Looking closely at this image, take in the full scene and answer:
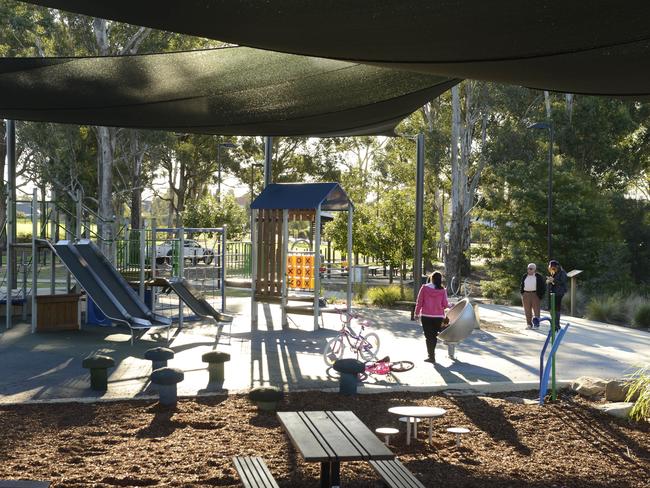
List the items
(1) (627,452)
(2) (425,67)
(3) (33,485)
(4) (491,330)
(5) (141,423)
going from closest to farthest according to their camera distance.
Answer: (3) (33,485)
(2) (425,67)
(1) (627,452)
(5) (141,423)
(4) (491,330)

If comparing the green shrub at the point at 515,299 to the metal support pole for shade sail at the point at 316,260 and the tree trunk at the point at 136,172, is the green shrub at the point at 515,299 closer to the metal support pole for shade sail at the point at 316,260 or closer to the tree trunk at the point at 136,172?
the metal support pole for shade sail at the point at 316,260

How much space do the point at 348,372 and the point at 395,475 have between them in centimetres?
381

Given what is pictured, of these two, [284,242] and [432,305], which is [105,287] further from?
[432,305]

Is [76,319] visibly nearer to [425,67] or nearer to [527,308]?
[527,308]

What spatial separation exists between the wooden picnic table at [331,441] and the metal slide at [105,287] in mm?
7901

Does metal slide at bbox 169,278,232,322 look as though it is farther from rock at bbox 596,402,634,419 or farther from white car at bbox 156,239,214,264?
white car at bbox 156,239,214,264

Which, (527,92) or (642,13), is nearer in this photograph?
(642,13)

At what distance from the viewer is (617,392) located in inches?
357

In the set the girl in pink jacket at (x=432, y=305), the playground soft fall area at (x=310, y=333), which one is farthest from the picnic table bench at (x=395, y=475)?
Answer: the girl in pink jacket at (x=432, y=305)

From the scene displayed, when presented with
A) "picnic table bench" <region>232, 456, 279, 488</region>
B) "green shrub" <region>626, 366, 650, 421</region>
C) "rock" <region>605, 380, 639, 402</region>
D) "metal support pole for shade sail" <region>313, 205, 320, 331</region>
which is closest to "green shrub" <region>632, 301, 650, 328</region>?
"metal support pole for shade sail" <region>313, 205, 320, 331</region>

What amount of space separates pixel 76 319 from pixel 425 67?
38.4ft

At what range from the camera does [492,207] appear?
42.3 m

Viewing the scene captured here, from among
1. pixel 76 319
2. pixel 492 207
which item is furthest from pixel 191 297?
pixel 492 207

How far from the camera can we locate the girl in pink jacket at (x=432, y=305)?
11.8 meters
